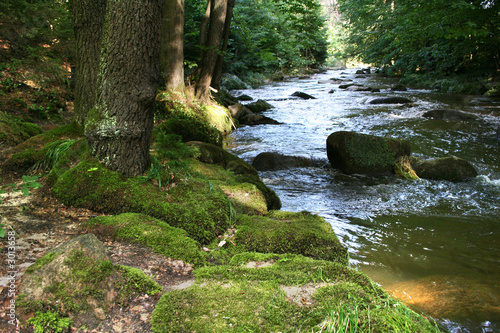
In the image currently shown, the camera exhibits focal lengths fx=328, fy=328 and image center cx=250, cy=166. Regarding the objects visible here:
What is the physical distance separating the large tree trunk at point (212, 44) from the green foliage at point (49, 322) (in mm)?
9184

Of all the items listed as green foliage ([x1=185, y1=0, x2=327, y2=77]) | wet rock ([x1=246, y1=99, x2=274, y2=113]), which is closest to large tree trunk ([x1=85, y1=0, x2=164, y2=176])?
green foliage ([x1=185, y1=0, x2=327, y2=77])

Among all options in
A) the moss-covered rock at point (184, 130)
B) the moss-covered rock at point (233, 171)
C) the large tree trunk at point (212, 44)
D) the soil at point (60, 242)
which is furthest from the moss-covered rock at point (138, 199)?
the large tree trunk at point (212, 44)

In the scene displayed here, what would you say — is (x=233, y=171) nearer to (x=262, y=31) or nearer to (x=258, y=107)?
(x=258, y=107)

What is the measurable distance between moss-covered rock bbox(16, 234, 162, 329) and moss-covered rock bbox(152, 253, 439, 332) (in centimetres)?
31

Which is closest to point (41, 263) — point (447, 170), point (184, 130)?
point (184, 130)

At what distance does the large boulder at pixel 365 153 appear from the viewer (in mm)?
7281

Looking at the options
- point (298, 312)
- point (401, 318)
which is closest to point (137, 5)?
point (298, 312)

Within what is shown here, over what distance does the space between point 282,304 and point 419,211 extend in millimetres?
4072

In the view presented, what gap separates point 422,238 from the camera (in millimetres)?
4398

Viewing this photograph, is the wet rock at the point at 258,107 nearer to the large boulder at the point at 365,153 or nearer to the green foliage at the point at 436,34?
the green foliage at the point at 436,34

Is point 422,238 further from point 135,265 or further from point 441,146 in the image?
point 441,146

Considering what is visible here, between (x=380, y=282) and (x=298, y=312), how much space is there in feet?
6.21

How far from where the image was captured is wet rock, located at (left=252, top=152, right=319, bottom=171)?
302 inches

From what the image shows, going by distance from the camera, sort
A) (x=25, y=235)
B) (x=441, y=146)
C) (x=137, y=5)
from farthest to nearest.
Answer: (x=441, y=146) < (x=137, y=5) < (x=25, y=235)
